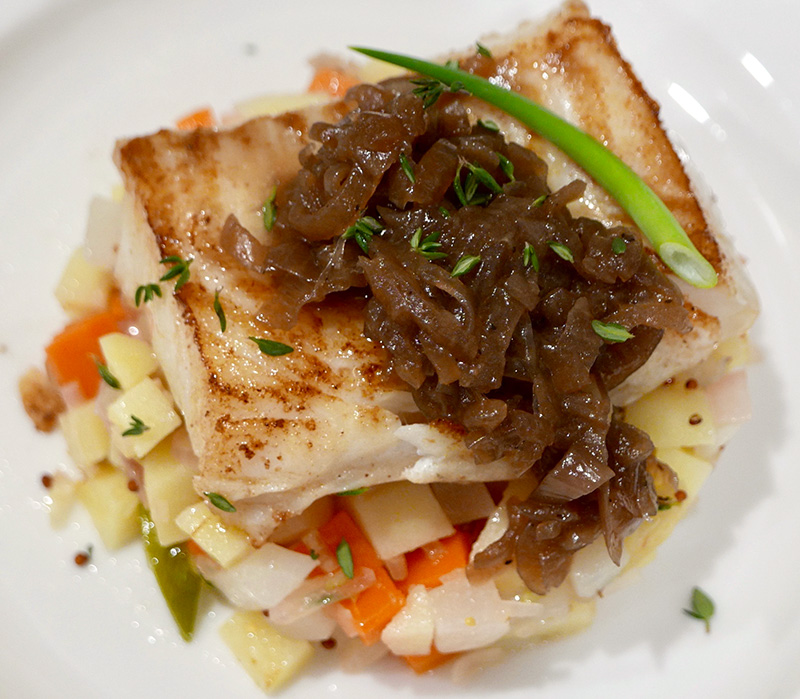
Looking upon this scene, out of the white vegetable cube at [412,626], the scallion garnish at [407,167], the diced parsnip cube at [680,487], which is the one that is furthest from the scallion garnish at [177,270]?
the diced parsnip cube at [680,487]

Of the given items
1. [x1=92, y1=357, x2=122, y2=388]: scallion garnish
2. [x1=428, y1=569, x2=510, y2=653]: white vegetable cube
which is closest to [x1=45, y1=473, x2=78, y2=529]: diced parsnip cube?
[x1=92, y1=357, x2=122, y2=388]: scallion garnish

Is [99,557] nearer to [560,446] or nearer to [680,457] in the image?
[560,446]

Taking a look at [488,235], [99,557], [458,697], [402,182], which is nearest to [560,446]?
[488,235]

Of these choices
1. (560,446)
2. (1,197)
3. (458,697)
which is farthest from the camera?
(1,197)

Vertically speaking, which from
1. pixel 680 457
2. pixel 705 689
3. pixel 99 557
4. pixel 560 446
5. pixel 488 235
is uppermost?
pixel 488 235

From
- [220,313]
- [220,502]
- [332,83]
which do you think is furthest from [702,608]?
[332,83]

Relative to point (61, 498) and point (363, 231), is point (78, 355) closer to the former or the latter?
point (61, 498)

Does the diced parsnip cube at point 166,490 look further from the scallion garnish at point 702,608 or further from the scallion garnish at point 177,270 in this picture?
the scallion garnish at point 702,608
